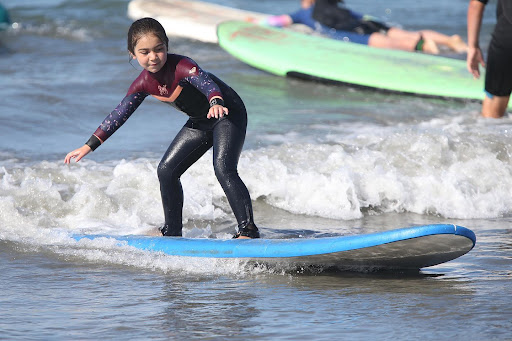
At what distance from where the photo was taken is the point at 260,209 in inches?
226

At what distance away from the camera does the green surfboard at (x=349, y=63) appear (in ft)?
30.9

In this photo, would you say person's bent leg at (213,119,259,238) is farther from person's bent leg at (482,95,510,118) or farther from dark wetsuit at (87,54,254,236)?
person's bent leg at (482,95,510,118)

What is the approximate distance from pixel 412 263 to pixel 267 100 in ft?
18.9

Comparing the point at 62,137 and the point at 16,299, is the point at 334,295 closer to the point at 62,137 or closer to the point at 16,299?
the point at 16,299

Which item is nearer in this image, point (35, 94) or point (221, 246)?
point (221, 246)

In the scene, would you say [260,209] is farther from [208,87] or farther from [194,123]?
[208,87]

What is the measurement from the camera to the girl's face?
4043 mm

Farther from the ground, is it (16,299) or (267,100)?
(267,100)

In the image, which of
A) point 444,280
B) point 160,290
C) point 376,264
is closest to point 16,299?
point 160,290

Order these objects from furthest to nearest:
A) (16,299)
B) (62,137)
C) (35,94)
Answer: (35,94), (62,137), (16,299)

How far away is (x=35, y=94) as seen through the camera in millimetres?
9141

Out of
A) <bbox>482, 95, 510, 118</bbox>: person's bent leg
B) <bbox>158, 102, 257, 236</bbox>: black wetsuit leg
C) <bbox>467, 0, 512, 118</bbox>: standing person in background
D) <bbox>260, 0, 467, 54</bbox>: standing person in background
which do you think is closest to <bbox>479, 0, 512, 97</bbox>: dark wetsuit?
<bbox>467, 0, 512, 118</bbox>: standing person in background

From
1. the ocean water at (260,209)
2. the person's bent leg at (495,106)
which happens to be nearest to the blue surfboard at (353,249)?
the ocean water at (260,209)

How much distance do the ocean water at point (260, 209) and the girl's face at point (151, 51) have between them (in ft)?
3.44
